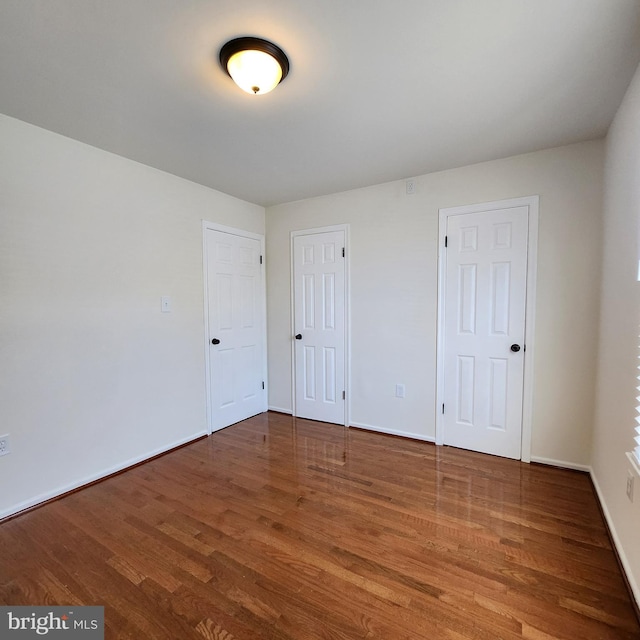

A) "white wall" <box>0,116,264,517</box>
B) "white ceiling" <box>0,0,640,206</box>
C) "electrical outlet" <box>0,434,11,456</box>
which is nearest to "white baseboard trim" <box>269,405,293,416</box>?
"white wall" <box>0,116,264,517</box>

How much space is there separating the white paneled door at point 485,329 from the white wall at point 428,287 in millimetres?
132

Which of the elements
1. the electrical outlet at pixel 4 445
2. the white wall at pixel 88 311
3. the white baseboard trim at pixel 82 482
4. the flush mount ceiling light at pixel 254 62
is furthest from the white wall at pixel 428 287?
the electrical outlet at pixel 4 445

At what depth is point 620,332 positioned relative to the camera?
1795 millimetres

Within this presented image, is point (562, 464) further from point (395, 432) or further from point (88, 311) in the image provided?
point (88, 311)

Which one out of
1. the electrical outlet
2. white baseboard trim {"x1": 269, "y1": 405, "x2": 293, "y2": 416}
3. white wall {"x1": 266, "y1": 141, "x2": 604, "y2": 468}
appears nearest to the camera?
the electrical outlet

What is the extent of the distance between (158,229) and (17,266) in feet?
3.38

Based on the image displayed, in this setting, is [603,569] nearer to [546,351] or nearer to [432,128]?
[546,351]

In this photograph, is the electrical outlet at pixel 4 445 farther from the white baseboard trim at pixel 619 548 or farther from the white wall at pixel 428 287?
the white baseboard trim at pixel 619 548

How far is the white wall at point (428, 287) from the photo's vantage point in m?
2.44

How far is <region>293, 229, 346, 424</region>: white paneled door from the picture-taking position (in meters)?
3.51

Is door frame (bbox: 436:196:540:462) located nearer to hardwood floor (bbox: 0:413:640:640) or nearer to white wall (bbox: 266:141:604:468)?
white wall (bbox: 266:141:604:468)

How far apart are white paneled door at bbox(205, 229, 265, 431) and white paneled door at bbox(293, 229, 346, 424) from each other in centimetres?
Answer: 47

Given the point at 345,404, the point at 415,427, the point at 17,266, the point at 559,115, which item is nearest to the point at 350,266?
the point at 345,404

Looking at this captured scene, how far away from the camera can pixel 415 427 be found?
3.14 meters
